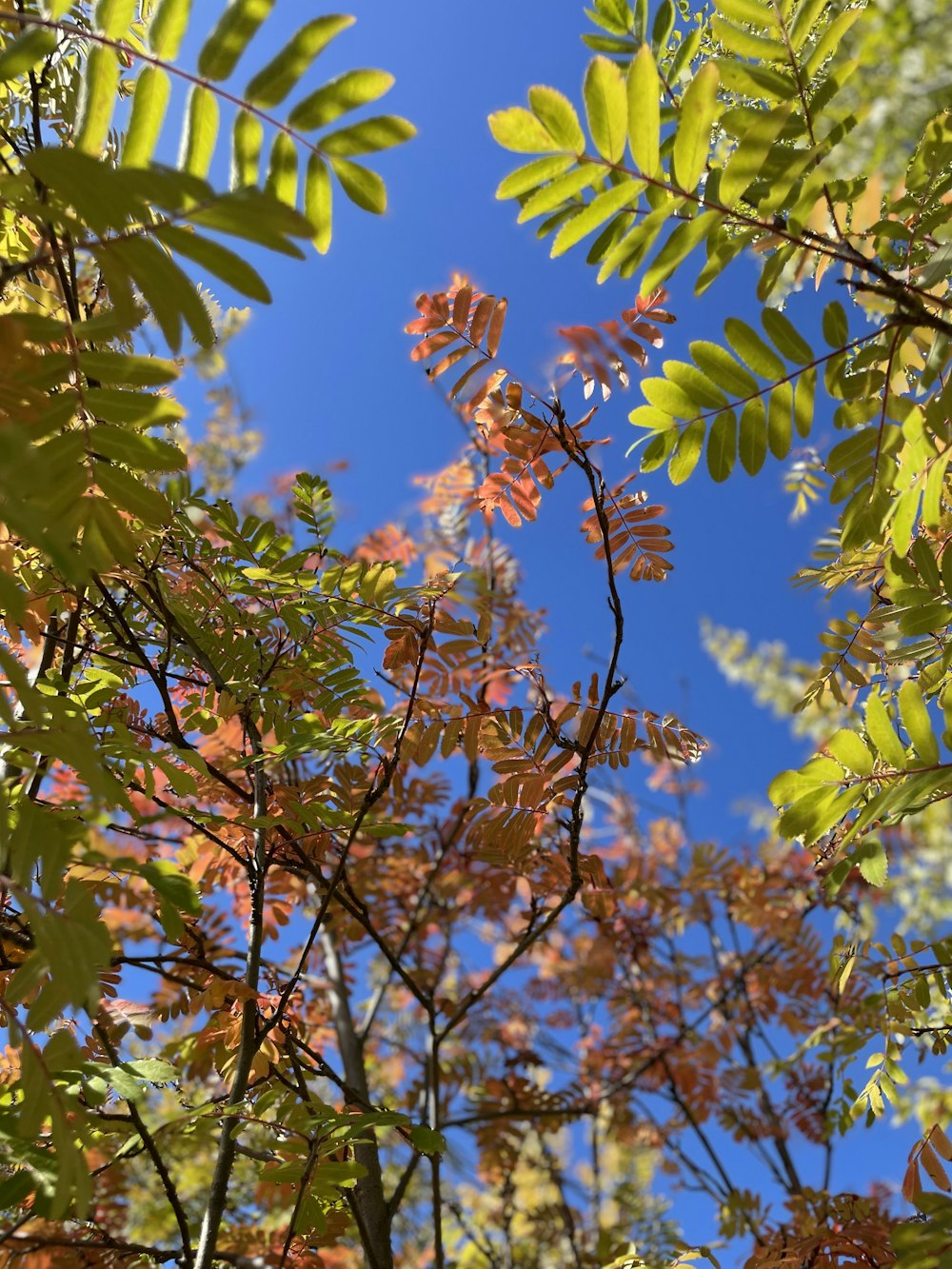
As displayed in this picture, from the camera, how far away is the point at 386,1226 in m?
1.83

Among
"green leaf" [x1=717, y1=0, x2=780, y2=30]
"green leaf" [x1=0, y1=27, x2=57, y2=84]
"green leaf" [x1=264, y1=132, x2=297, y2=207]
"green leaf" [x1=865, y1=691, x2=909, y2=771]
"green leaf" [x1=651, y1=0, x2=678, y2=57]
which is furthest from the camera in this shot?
"green leaf" [x1=651, y1=0, x2=678, y2=57]

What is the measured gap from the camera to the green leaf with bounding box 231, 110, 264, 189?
38.9 inches

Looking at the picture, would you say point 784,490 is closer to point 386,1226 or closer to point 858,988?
point 858,988

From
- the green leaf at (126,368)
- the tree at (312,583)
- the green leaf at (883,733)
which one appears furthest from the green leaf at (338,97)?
the green leaf at (883,733)

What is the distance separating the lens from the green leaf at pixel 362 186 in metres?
1.03

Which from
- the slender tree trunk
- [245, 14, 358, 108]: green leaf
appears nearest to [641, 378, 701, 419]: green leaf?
[245, 14, 358, 108]: green leaf

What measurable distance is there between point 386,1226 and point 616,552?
155cm

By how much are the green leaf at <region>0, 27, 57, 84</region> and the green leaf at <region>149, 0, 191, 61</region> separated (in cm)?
20

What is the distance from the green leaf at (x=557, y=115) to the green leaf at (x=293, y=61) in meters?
0.27

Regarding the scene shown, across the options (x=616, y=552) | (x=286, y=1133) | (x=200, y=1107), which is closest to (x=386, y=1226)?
(x=286, y=1133)

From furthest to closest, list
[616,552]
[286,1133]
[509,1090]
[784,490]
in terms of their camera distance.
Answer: [509,1090]
[784,490]
[616,552]
[286,1133]

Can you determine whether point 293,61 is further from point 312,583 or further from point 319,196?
point 312,583

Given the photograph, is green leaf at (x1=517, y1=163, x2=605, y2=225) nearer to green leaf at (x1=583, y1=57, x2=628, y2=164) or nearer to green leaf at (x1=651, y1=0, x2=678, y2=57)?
green leaf at (x1=583, y1=57, x2=628, y2=164)

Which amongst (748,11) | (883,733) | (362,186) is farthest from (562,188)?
(883,733)
